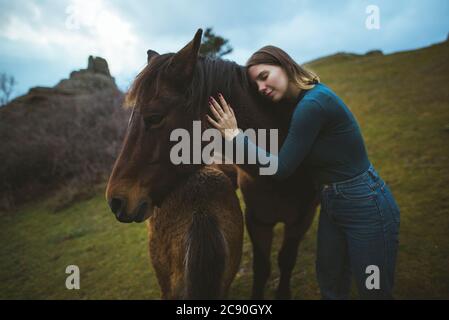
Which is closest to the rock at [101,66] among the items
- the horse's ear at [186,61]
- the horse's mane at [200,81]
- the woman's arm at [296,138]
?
the horse's mane at [200,81]

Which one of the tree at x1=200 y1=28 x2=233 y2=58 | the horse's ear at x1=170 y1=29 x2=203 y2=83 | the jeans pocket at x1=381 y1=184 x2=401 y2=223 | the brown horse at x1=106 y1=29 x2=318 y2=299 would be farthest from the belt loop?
the tree at x1=200 y1=28 x2=233 y2=58

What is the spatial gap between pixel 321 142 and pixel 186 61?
1.02 metres

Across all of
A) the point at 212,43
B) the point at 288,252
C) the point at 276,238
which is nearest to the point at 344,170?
the point at 288,252

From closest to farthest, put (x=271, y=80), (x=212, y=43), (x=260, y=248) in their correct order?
1. (x=271, y=80)
2. (x=260, y=248)
3. (x=212, y=43)

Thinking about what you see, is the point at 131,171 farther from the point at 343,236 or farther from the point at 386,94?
the point at 386,94

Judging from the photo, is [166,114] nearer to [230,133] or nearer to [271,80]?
[230,133]

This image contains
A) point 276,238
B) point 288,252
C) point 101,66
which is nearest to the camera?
point 288,252

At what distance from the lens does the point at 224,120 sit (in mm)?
1613

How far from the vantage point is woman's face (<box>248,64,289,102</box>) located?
5.61 ft

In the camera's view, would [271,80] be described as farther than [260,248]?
No

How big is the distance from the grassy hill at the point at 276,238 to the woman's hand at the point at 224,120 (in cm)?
254

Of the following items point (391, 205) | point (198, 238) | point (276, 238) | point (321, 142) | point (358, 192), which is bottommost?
point (276, 238)

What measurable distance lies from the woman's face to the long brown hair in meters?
0.03

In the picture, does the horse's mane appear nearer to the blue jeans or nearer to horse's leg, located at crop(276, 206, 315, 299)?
the blue jeans
